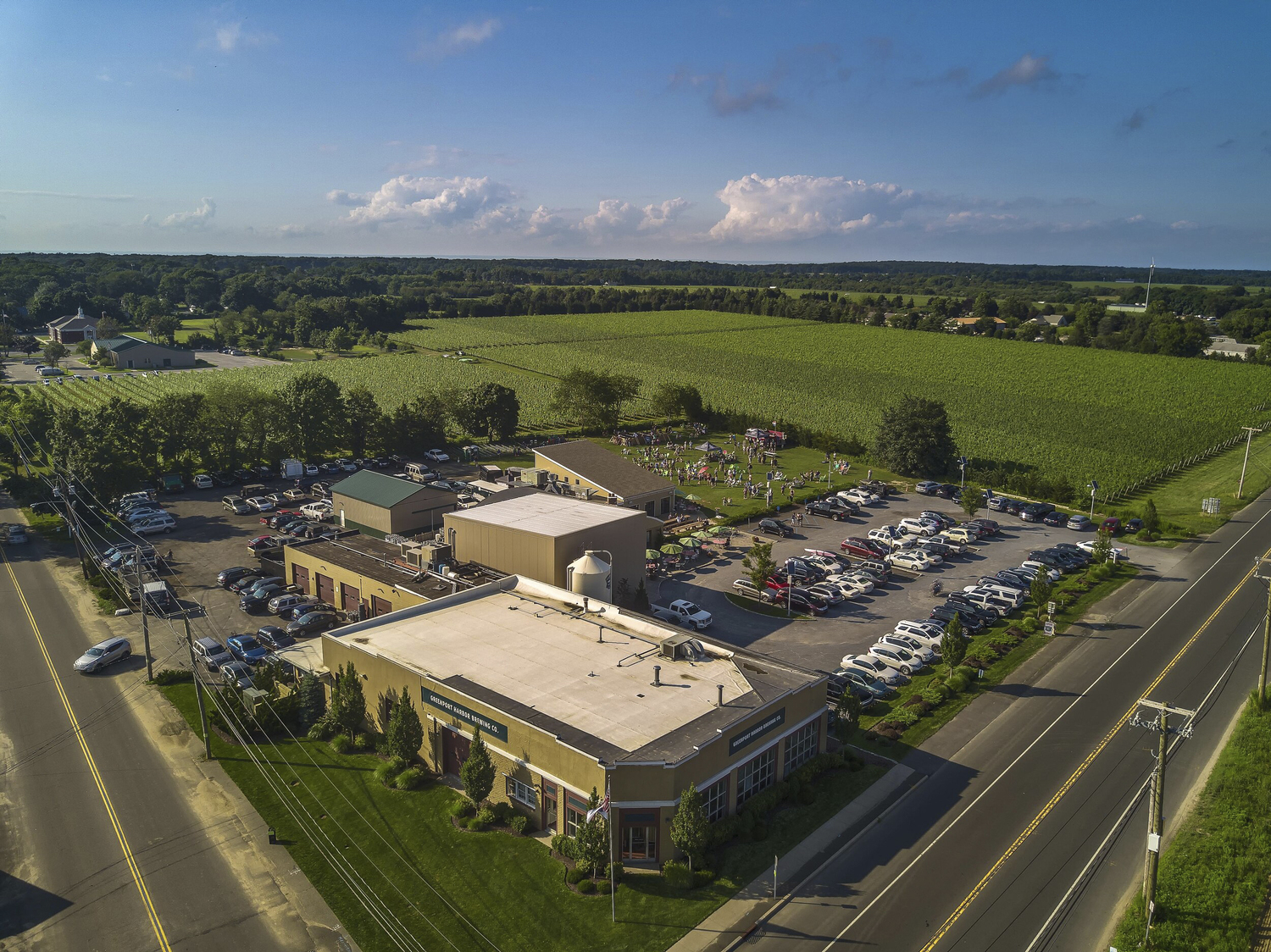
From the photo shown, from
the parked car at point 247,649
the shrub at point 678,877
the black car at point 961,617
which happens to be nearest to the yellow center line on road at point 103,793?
the parked car at point 247,649

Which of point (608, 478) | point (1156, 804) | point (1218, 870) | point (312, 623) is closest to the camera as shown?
point (1156, 804)

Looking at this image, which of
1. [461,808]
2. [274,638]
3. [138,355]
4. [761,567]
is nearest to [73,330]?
[138,355]

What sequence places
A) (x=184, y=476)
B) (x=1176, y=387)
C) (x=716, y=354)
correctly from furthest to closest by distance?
1. (x=716, y=354)
2. (x=1176, y=387)
3. (x=184, y=476)

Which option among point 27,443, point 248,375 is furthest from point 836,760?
point 248,375

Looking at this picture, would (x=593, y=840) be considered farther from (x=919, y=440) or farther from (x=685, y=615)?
(x=919, y=440)

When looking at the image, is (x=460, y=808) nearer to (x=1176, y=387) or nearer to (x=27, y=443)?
(x=27, y=443)

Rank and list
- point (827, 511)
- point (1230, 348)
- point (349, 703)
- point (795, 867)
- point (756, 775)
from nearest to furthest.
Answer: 1. point (795, 867)
2. point (756, 775)
3. point (349, 703)
4. point (827, 511)
5. point (1230, 348)

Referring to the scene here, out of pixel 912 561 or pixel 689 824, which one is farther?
pixel 912 561

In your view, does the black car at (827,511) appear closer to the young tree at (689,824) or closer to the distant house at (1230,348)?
the young tree at (689,824)
